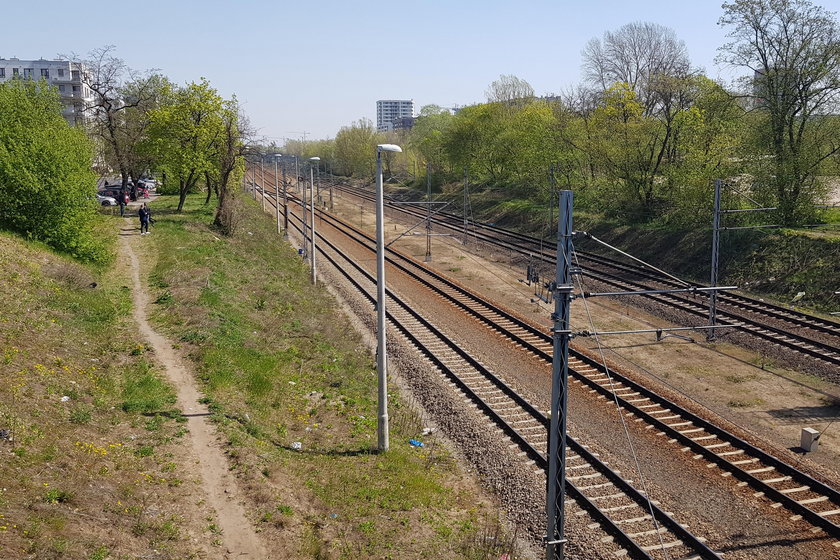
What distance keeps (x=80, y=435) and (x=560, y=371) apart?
30.5 ft

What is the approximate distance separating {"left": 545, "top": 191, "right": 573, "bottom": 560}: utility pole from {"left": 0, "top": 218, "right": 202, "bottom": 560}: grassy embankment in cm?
558

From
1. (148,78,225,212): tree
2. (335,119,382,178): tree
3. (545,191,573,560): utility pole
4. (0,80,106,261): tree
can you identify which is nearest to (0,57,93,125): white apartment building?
(335,119,382,178): tree

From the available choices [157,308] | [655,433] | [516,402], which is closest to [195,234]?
[157,308]

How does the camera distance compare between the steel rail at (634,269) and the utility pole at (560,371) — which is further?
the steel rail at (634,269)

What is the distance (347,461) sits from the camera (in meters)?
14.4

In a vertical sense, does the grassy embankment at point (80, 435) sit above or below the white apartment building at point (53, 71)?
below

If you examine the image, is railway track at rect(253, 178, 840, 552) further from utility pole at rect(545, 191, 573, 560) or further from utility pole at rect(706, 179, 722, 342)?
utility pole at rect(706, 179, 722, 342)

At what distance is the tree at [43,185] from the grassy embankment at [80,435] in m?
5.46

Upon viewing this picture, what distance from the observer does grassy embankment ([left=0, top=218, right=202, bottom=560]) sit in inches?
372

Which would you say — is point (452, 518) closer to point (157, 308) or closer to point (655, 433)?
point (655, 433)

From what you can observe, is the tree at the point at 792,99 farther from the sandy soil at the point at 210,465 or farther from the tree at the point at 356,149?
the tree at the point at 356,149

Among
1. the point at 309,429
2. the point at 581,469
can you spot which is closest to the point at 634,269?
the point at 581,469

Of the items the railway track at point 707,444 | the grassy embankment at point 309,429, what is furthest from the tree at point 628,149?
the grassy embankment at point 309,429

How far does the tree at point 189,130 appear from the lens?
142 ft
